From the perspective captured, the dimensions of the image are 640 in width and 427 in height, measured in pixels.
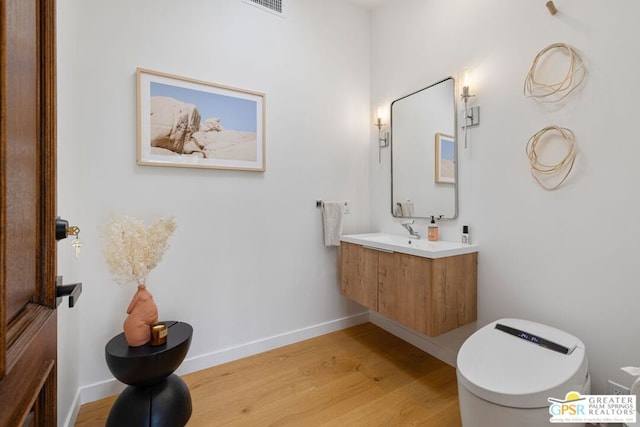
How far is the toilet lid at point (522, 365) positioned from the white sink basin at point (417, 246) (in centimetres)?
49

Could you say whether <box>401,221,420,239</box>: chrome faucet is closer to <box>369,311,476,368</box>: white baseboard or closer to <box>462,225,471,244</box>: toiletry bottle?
<box>462,225,471,244</box>: toiletry bottle

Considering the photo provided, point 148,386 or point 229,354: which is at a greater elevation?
point 148,386

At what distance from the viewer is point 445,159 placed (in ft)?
7.06

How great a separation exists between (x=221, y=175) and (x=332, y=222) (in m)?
1.00

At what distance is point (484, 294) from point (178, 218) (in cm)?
210

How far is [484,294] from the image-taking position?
6.35 feet

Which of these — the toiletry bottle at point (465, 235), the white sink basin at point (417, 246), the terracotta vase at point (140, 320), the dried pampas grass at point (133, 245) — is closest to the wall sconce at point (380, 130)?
the white sink basin at point (417, 246)

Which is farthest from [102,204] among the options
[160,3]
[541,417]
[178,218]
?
[541,417]

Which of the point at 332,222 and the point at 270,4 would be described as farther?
the point at 332,222

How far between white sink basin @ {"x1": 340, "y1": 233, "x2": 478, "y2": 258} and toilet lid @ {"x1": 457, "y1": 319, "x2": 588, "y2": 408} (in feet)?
1.60

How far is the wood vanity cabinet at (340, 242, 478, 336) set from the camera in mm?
1784

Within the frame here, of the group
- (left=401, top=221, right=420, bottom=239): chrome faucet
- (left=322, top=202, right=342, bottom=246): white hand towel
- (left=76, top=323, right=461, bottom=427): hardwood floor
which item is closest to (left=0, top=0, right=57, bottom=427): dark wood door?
(left=76, top=323, right=461, bottom=427): hardwood floor

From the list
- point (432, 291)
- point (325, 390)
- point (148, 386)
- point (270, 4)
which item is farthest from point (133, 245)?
point (270, 4)

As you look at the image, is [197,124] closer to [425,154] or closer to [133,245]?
[133,245]
